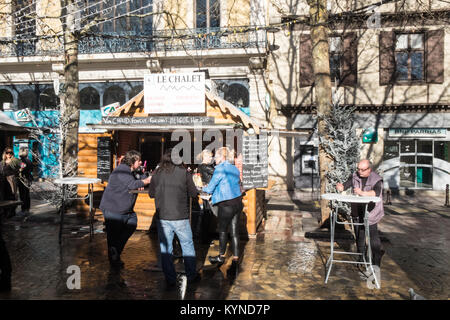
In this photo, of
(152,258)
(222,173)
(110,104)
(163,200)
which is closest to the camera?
(163,200)

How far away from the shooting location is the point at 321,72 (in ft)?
29.0

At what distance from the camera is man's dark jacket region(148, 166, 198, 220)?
484 cm

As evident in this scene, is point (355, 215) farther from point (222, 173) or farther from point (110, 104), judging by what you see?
point (110, 104)

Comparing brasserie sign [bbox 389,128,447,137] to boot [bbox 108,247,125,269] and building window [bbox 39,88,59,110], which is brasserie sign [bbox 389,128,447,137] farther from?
building window [bbox 39,88,59,110]

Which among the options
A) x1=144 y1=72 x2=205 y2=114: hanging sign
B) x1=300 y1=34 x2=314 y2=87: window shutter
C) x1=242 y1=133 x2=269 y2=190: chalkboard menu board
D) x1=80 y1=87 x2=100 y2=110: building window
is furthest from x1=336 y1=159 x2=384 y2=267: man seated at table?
x1=80 y1=87 x2=100 y2=110: building window

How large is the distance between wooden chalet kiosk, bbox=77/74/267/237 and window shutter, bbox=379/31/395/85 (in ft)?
32.4

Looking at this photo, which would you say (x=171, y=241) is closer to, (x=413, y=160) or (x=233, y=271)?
(x=233, y=271)

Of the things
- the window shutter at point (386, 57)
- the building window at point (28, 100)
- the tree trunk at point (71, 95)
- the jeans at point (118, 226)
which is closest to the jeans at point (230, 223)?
the jeans at point (118, 226)

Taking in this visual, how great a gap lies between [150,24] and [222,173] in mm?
14745

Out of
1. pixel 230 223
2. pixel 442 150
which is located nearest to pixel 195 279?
pixel 230 223

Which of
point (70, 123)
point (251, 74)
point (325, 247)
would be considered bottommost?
point (325, 247)

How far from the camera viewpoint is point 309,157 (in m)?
17.1
